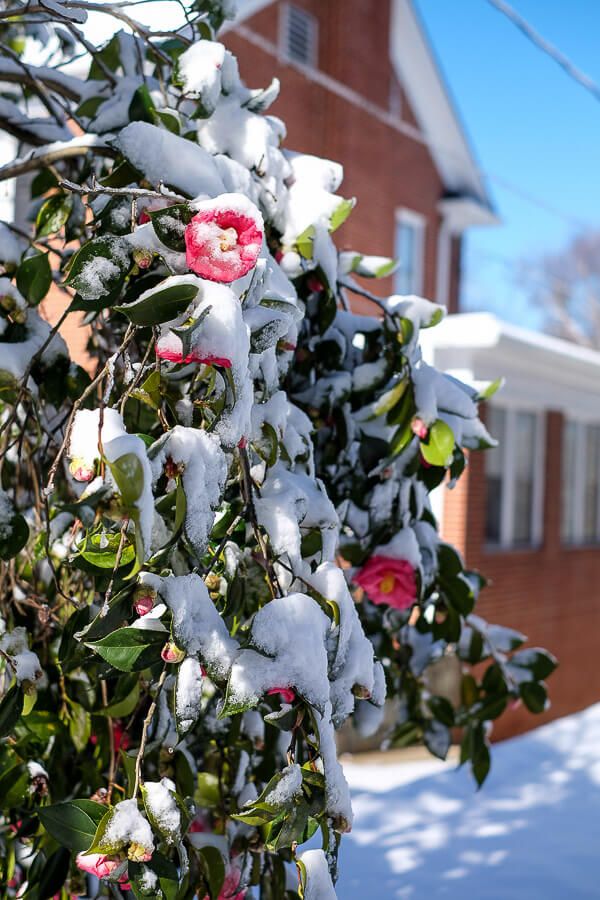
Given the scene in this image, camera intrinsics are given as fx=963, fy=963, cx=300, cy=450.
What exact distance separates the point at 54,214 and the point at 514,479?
749cm

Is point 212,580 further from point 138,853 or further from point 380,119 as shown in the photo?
point 380,119

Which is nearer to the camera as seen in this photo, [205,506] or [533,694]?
[205,506]

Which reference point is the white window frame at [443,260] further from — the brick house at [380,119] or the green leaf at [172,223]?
the green leaf at [172,223]

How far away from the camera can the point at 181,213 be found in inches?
46.8

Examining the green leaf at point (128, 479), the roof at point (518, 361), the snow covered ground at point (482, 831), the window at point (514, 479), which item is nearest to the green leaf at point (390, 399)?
the green leaf at point (128, 479)

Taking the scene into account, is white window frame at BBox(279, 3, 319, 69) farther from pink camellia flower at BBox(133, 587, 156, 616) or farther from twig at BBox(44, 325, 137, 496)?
pink camellia flower at BBox(133, 587, 156, 616)

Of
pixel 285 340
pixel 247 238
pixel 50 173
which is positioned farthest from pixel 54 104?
pixel 247 238

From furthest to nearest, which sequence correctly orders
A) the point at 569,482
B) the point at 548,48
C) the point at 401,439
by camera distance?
the point at 569,482, the point at 548,48, the point at 401,439

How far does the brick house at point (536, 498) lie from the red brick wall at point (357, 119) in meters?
2.19

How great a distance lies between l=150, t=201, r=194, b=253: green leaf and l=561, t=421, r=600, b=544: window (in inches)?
345

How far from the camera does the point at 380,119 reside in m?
11.6

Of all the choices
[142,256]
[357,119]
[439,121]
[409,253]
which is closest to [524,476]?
[409,253]

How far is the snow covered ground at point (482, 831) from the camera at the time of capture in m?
3.73

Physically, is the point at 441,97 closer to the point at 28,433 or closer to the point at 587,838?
the point at 587,838
